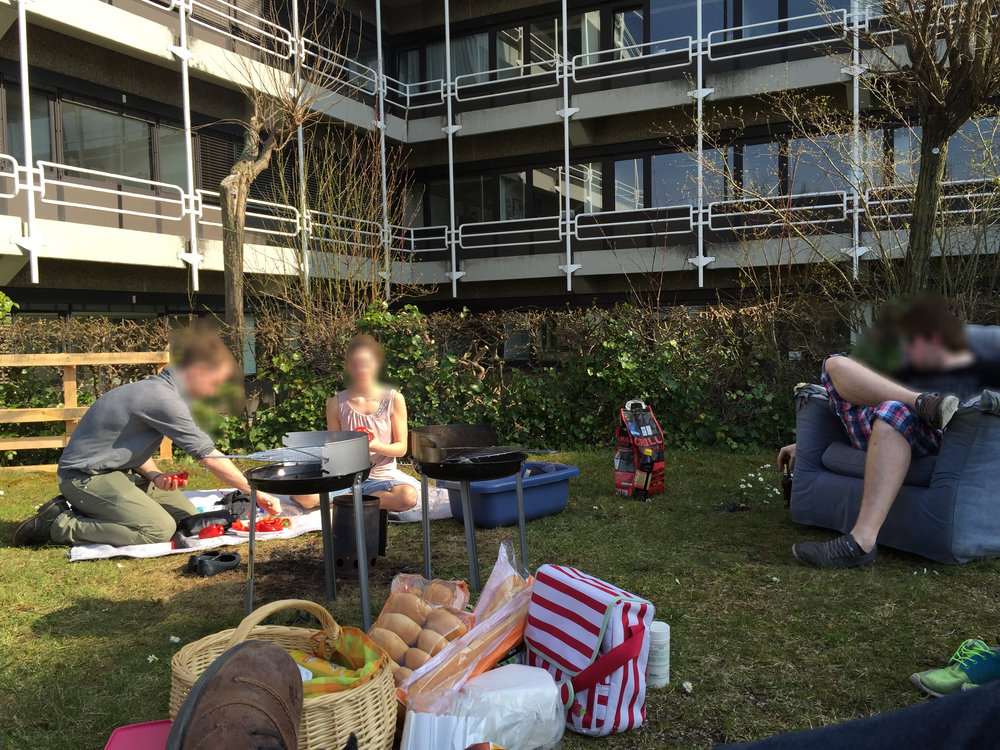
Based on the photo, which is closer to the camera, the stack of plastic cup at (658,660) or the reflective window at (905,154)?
the stack of plastic cup at (658,660)

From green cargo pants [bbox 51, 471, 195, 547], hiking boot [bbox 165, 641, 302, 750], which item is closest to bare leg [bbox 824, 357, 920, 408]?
hiking boot [bbox 165, 641, 302, 750]

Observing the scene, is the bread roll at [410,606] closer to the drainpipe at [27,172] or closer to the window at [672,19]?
the drainpipe at [27,172]

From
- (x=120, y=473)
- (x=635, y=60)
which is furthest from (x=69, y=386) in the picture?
(x=635, y=60)

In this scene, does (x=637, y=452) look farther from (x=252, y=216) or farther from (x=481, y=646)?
(x=252, y=216)

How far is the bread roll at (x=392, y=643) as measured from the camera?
8.25ft

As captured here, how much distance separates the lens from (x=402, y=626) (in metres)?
2.60

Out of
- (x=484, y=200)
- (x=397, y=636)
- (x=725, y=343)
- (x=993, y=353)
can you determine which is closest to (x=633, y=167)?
(x=484, y=200)

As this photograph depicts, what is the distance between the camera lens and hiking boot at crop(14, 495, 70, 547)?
4.59 meters

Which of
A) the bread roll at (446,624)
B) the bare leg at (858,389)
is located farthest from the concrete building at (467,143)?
the bread roll at (446,624)

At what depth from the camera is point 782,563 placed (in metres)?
3.98

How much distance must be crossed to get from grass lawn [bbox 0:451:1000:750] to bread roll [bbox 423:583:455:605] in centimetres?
70

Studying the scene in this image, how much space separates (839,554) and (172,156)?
12118 mm

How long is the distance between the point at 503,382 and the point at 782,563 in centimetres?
448

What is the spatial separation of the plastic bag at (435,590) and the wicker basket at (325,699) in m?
0.47
